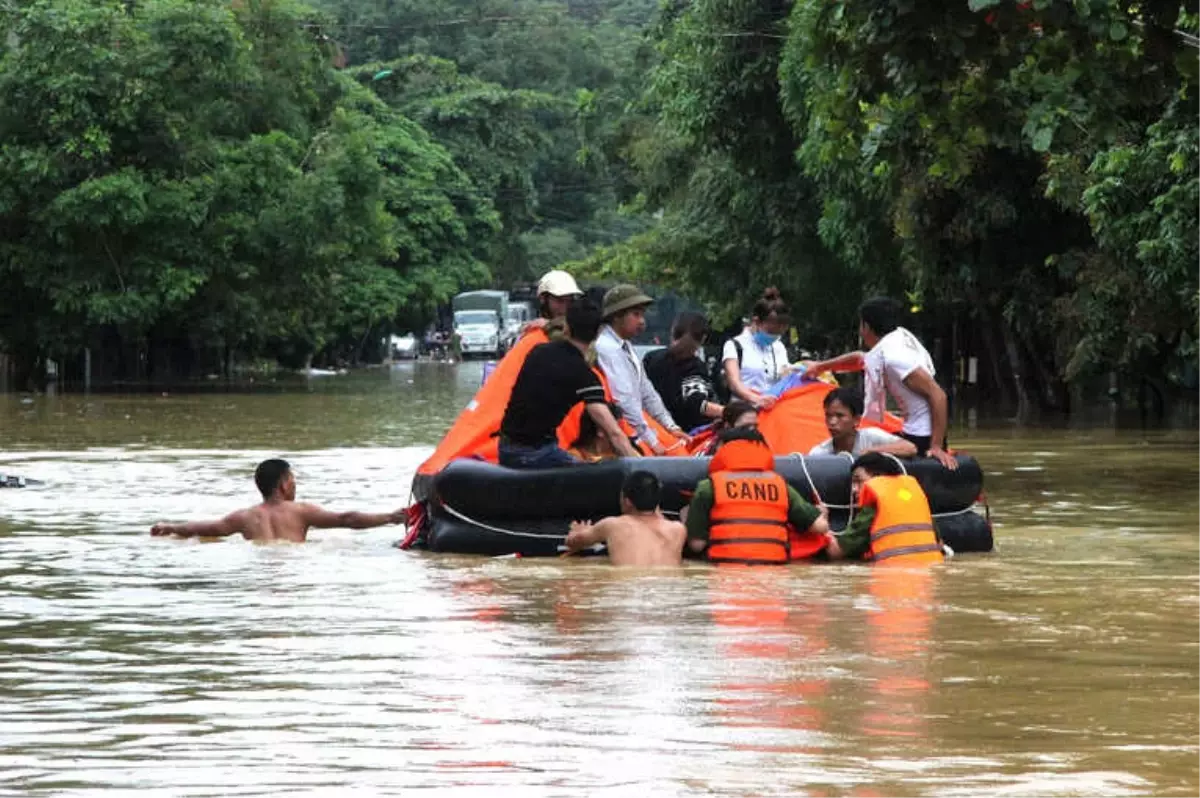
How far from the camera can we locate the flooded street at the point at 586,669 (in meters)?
7.98

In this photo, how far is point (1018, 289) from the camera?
3816 centimetres

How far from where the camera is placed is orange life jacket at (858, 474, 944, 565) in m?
14.9

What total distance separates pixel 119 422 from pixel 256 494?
16869 mm

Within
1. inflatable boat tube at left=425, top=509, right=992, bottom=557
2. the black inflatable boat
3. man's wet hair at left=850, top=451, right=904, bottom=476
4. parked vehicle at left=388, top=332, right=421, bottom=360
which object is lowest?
inflatable boat tube at left=425, top=509, right=992, bottom=557

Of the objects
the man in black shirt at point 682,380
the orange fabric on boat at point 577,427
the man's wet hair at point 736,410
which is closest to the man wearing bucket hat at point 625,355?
the orange fabric on boat at point 577,427

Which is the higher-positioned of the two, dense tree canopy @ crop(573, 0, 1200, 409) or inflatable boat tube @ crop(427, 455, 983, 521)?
dense tree canopy @ crop(573, 0, 1200, 409)

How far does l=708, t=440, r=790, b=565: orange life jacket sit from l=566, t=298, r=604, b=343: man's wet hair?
123cm

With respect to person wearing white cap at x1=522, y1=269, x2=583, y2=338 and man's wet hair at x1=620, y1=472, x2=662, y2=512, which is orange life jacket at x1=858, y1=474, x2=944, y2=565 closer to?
man's wet hair at x1=620, y1=472, x2=662, y2=512

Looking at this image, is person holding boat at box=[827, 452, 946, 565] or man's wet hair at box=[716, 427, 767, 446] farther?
person holding boat at box=[827, 452, 946, 565]

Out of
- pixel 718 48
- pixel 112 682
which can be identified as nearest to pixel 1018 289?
pixel 718 48

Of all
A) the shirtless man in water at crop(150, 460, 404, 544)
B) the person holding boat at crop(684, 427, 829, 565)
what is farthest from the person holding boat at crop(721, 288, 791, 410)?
the shirtless man in water at crop(150, 460, 404, 544)

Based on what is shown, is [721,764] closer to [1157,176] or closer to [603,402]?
[603,402]

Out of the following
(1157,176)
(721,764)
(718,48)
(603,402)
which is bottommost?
(721,764)

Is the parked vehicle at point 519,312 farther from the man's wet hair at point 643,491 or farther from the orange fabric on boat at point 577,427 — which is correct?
the man's wet hair at point 643,491
